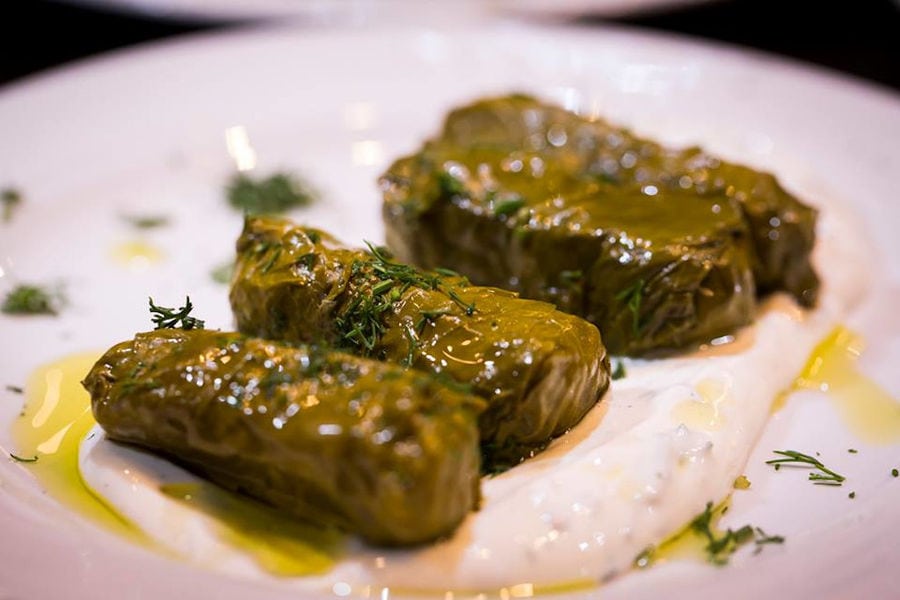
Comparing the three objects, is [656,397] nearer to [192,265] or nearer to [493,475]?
[493,475]

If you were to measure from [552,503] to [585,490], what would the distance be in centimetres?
15

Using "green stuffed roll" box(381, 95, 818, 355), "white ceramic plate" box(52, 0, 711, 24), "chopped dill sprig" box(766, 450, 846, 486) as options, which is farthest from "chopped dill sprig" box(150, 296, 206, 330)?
"white ceramic plate" box(52, 0, 711, 24)

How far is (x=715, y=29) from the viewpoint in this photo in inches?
361

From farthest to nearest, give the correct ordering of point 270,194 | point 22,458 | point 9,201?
1. point 270,194
2. point 9,201
3. point 22,458

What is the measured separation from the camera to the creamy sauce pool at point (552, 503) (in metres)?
3.32

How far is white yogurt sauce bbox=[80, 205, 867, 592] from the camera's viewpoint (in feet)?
10.9

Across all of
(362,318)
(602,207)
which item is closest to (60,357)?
(362,318)

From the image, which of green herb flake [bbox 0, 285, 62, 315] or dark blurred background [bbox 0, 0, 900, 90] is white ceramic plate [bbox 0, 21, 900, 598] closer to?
green herb flake [bbox 0, 285, 62, 315]

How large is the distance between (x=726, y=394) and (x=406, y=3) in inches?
221

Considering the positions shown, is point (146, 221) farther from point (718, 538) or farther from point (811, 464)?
point (811, 464)

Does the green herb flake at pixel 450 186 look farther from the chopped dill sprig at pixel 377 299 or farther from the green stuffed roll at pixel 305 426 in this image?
the green stuffed roll at pixel 305 426

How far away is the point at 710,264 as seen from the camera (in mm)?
4551

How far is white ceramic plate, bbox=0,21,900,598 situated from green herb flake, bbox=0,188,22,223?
0.08 m

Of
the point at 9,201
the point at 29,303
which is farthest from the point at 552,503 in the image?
the point at 9,201
